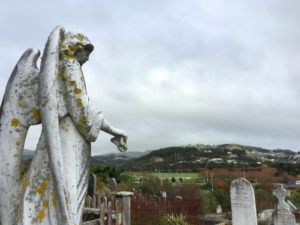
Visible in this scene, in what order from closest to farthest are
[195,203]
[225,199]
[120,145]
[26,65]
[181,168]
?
1. [26,65]
2. [120,145]
3. [195,203]
4. [225,199]
5. [181,168]

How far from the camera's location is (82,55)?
7.89 ft

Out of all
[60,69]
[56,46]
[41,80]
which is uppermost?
[56,46]

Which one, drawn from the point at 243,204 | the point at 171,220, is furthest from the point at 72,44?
the point at 171,220

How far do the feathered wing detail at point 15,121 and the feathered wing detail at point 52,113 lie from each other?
0.23 m

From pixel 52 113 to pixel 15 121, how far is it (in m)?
0.41

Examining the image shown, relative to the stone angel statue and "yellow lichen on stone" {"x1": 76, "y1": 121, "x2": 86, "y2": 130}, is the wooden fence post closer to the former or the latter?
the stone angel statue

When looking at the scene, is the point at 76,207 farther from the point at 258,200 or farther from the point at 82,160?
the point at 258,200

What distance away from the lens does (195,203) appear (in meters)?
8.61

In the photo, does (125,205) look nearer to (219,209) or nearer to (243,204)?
(243,204)

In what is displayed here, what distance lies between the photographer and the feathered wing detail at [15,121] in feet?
6.34

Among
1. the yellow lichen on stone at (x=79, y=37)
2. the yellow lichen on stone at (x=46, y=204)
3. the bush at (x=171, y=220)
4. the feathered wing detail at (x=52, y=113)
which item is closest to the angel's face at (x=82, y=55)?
the yellow lichen on stone at (x=79, y=37)

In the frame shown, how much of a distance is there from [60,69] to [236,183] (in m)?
6.89

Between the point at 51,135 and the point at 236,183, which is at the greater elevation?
the point at 51,135

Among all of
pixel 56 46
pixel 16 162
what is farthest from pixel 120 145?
pixel 56 46
